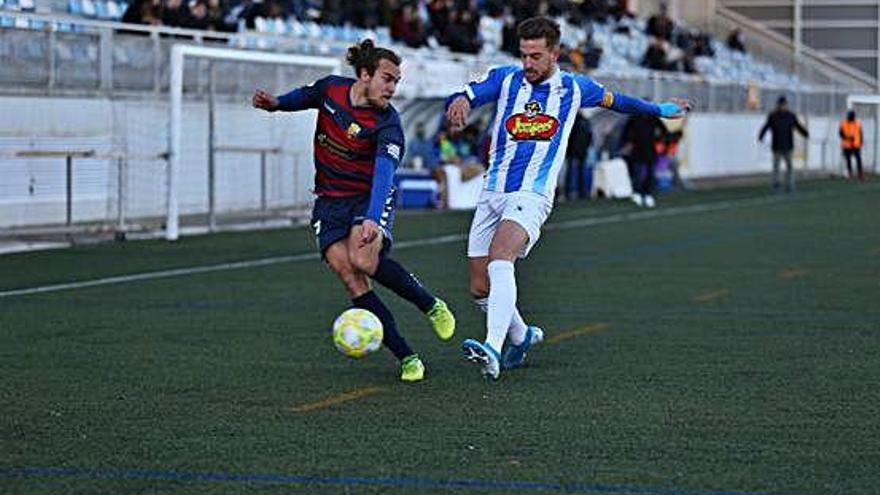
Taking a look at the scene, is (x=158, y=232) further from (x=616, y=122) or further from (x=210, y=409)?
(x=616, y=122)

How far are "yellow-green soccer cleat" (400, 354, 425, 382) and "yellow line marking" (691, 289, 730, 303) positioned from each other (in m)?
5.49

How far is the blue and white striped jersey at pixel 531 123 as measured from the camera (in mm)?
10516

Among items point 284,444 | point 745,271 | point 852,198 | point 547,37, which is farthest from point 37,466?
point 852,198

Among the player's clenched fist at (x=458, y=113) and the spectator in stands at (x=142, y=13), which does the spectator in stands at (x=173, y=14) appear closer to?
the spectator in stands at (x=142, y=13)

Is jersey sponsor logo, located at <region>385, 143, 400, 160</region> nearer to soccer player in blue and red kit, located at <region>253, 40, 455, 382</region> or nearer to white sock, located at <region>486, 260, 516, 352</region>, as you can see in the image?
soccer player in blue and red kit, located at <region>253, 40, 455, 382</region>

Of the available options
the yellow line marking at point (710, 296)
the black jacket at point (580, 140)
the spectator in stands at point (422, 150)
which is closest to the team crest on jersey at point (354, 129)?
the yellow line marking at point (710, 296)

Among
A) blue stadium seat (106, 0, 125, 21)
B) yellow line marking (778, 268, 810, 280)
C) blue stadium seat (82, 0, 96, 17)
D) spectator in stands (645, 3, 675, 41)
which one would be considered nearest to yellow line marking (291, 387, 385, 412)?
yellow line marking (778, 268, 810, 280)

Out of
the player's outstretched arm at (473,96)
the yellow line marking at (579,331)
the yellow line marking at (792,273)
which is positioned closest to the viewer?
the player's outstretched arm at (473,96)

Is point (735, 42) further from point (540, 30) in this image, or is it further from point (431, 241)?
point (540, 30)

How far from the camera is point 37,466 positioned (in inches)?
295

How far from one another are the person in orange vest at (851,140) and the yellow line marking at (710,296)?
32.0m

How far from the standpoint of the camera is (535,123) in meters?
10.5

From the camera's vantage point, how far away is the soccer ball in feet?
32.8

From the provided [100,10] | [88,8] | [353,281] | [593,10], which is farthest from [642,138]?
[353,281]
